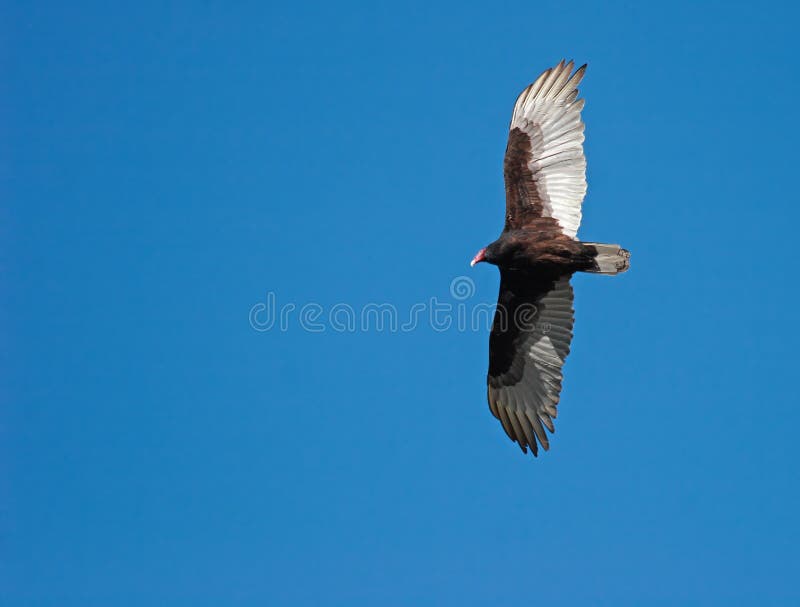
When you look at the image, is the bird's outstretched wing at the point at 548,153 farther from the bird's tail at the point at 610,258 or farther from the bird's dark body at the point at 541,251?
the bird's tail at the point at 610,258

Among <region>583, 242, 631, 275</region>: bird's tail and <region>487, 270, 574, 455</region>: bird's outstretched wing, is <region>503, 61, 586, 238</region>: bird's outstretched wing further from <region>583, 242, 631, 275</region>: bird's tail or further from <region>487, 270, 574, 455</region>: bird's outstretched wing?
<region>487, 270, 574, 455</region>: bird's outstretched wing

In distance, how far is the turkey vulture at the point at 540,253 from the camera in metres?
10.8

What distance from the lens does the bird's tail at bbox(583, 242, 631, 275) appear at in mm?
10453

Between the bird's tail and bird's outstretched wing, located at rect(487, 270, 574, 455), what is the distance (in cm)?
65

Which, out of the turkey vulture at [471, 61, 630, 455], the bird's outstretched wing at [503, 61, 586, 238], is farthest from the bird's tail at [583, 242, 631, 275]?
the bird's outstretched wing at [503, 61, 586, 238]

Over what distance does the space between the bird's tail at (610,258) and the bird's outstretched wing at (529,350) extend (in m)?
0.65

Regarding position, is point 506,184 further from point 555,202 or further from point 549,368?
point 549,368

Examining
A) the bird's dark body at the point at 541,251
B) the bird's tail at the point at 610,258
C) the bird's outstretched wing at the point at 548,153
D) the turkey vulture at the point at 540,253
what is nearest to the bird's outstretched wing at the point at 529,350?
the turkey vulture at the point at 540,253

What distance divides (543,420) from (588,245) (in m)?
2.23

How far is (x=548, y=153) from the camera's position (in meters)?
10.9

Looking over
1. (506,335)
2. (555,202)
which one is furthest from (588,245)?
(506,335)

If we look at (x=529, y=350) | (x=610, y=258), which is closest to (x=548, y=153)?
(x=610, y=258)

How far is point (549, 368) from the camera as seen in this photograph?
37.2 ft

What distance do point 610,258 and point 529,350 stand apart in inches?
64.4
